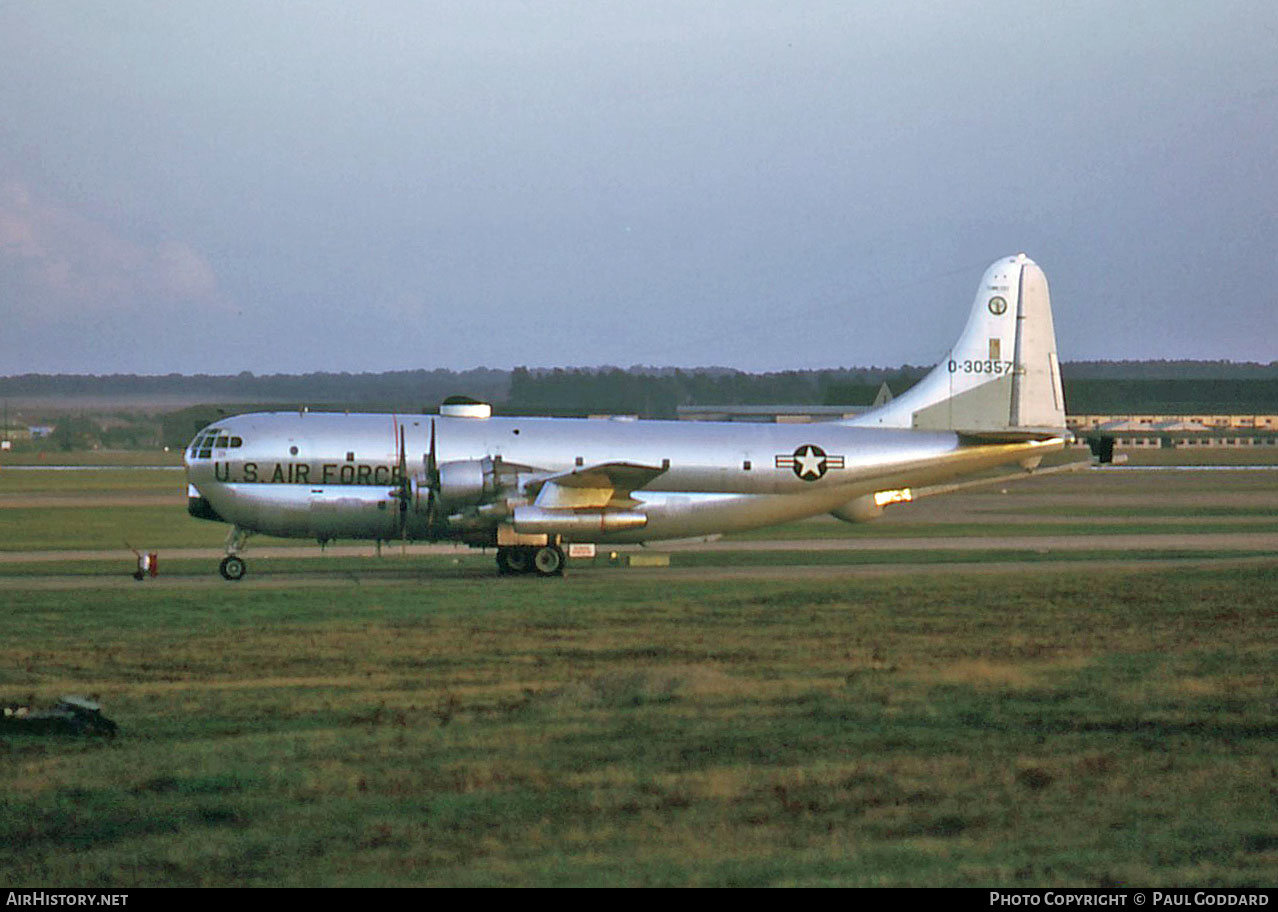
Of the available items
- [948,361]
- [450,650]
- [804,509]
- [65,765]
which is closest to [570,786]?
[65,765]

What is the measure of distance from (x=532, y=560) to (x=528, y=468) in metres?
2.37

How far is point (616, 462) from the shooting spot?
37.0 m

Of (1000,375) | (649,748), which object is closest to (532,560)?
(1000,375)

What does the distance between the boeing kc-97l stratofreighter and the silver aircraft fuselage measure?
5 cm

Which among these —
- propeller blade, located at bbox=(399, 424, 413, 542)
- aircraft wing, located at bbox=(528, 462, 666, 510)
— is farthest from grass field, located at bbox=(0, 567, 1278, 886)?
aircraft wing, located at bbox=(528, 462, 666, 510)

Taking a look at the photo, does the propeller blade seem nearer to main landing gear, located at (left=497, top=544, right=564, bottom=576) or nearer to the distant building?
main landing gear, located at (left=497, top=544, right=564, bottom=576)

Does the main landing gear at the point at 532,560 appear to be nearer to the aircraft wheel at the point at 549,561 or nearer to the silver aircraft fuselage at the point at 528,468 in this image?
the aircraft wheel at the point at 549,561

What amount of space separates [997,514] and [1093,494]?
15817mm

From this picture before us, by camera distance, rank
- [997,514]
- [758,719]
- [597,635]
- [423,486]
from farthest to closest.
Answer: [997,514]
[423,486]
[597,635]
[758,719]

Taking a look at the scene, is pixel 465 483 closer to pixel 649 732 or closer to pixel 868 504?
pixel 868 504

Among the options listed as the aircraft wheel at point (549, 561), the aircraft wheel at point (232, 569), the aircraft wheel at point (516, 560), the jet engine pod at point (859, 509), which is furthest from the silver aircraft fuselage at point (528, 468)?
the aircraft wheel at point (232, 569)

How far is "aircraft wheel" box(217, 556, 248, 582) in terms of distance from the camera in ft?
119

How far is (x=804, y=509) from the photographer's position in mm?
39938

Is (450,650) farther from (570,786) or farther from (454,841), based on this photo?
(454,841)
